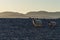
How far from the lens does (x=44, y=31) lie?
2005 cm

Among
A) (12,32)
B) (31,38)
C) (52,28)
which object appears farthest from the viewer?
(52,28)

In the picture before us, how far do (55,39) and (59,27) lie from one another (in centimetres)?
437

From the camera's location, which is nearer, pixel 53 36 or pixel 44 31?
pixel 53 36

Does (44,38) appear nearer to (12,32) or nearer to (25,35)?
(25,35)

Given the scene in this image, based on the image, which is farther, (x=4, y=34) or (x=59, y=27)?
(x=59, y=27)

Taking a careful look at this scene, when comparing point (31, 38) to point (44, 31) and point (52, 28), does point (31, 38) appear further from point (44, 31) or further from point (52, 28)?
point (52, 28)

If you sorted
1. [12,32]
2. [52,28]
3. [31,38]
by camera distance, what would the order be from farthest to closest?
[52,28], [12,32], [31,38]

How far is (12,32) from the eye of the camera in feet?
64.2

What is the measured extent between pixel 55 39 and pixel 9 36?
12.1ft

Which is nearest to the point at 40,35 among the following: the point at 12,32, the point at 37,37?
the point at 37,37

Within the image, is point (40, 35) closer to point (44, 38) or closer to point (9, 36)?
point (44, 38)

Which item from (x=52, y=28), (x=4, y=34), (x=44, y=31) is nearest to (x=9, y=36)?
(x=4, y=34)

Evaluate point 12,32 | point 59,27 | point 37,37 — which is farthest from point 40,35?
point 59,27

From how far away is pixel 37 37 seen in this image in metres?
18.2
